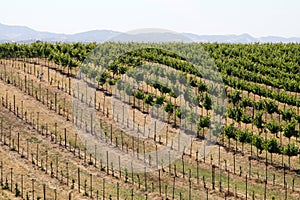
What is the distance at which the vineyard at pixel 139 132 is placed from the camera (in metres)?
25.8

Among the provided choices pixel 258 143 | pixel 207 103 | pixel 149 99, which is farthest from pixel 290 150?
pixel 149 99

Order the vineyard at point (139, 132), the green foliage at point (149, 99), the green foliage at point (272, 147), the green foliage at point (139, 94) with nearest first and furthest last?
the vineyard at point (139, 132) < the green foliage at point (272, 147) < the green foliage at point (149, 99) < the green foliage at point (139, 94)

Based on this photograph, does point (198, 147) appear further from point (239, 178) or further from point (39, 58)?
point (39, 58)

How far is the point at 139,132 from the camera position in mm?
33938

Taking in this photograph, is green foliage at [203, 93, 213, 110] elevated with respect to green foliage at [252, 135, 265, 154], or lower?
elevated

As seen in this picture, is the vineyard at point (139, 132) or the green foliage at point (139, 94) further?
the green foliage at point (139, 94)

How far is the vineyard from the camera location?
25750mm

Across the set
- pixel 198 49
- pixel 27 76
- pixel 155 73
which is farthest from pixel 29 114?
pixel 198 49

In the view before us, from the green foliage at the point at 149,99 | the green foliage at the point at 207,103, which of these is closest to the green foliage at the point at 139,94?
the green foliage at the point at 149,99

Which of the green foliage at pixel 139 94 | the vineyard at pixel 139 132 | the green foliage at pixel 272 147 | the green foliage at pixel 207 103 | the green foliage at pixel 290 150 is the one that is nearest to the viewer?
the vineyard at pixel 139 132

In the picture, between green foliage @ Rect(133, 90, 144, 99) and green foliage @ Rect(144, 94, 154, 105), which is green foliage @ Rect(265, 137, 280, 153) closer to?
green foliage @ Rect(144, 94, 154, 105)

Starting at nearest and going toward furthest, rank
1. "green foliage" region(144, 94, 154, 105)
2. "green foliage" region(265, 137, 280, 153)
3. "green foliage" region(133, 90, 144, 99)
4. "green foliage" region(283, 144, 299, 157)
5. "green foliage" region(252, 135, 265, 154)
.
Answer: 1. "green foliage" region(283, 144, 299, 157)
2. "green foliage" region(265, 137, 280, 153)
3. "green foliage" region(252, 135, 265, 154)
4. "green foliage" region(144, 94, 154, 105)
5. "green foliage" region(133, 90, 144, 99)

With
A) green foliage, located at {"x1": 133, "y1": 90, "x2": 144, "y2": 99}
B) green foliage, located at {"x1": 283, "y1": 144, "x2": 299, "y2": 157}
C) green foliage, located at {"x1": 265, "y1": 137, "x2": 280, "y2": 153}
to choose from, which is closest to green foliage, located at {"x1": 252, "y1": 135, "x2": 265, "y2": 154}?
green foliage, located at {"x1": 265, "y1": 137, "x2": 280, "y2": 153}

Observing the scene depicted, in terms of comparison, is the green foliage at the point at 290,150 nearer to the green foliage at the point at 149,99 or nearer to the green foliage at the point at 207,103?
the green foliage at the point at 207,103
